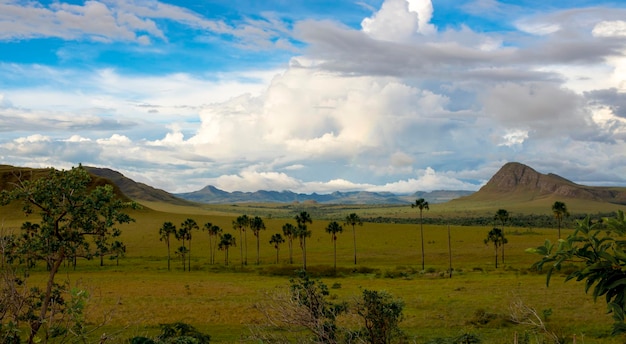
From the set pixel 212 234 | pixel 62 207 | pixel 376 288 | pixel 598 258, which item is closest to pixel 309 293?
pixel 62 207

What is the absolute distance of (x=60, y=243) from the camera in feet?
68.3

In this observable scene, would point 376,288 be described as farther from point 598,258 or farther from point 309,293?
point 598,258

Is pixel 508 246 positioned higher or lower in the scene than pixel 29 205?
lower

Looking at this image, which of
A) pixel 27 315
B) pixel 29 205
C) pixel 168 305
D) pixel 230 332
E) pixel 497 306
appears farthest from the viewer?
pixel 168 305

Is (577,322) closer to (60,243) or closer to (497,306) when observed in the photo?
(497,306)

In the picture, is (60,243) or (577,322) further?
(577,322)

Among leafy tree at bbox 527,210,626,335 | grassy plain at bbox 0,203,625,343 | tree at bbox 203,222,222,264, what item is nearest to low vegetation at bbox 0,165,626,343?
leafy tree at bbox 527,210,626,335

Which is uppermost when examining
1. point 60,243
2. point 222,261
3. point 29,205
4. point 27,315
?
point 29,205

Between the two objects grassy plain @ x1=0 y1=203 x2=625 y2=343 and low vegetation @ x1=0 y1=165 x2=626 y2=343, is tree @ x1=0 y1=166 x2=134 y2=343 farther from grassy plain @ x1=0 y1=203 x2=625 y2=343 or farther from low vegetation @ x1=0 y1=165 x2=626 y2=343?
grassy plain @ x1=0 y1=203 x2=625 y2=343

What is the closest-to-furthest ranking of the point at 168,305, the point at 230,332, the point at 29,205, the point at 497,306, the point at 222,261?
the point at 29,205
the point at 230,332
the point at 497,306
the point at 168,305
the point at 222,261

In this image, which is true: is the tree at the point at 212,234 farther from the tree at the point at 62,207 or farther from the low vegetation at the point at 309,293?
the tree at the point at 62,207

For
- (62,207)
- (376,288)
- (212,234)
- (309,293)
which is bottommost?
(376,288)

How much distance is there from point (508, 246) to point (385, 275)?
62887 millimetres

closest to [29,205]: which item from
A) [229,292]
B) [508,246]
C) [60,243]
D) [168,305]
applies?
[60,243]
